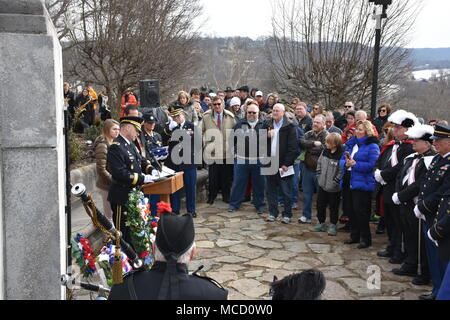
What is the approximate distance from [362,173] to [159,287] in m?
5.24

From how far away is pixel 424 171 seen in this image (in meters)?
6.10

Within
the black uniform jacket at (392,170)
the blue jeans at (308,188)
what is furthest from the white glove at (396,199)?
the blue jeans at (308,188)

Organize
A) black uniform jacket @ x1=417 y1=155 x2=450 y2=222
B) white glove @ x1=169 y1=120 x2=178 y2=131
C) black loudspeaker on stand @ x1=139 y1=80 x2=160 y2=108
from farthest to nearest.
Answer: black loudspeaker on stand @ x1=139 y1=80 x2=160 y2=108 < white glove @ x1=169 y1=120 x2=178 y2=131 < black uniform jacket @ x1=417 y1=155 x2=450 y2=222

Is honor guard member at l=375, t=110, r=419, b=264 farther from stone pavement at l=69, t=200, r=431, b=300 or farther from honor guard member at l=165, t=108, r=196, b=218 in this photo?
honor guard member at l=165, t=108, r=196, b=218

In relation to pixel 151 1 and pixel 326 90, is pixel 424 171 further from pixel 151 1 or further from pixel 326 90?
pixel 151 1

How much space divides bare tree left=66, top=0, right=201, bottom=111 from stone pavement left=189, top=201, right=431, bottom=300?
5.83 metres

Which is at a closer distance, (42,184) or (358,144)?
(42,184)

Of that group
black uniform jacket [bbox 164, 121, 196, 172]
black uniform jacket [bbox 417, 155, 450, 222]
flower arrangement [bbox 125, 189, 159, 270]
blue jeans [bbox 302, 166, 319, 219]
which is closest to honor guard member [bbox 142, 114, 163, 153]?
black uniform jacket [bbox 164, 121, 196, 172]

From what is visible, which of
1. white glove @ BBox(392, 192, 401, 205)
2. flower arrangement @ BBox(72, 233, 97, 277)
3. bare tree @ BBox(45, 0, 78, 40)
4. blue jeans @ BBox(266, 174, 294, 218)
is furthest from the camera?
bare tree @ BBox(45, 0, 78, 40)

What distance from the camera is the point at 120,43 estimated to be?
13.1 m

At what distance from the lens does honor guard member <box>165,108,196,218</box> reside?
29.7ft

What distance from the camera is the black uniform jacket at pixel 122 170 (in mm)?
5996
